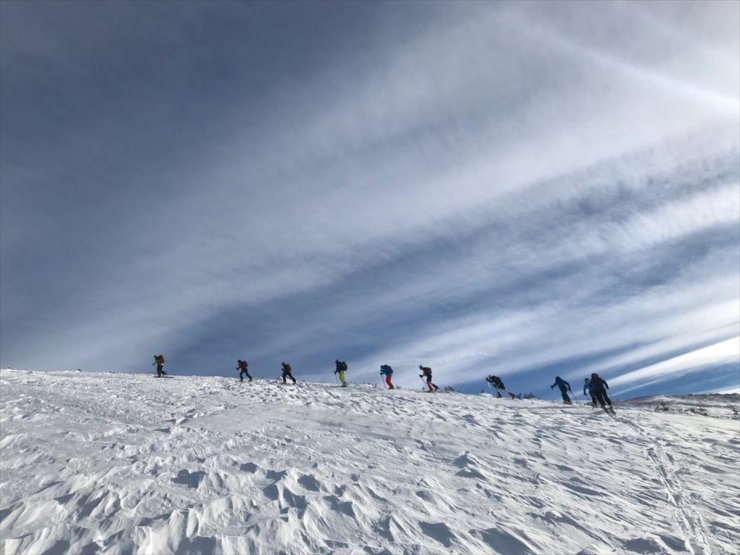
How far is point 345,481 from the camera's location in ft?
36.1

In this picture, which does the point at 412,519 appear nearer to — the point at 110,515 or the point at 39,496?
the point at 110,515

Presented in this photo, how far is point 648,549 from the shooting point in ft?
29.8

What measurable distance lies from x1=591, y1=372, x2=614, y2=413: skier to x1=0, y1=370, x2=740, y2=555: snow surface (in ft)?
9.36

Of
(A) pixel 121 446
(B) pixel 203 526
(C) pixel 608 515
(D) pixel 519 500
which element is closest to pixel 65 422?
(A) pixel 121 446

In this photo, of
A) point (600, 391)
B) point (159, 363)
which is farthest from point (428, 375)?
point (159, 363)

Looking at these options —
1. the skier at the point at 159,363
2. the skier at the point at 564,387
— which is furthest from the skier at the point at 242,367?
the skier at the point at 564,387

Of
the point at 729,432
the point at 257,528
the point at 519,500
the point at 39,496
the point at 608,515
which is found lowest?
the point at 729,432

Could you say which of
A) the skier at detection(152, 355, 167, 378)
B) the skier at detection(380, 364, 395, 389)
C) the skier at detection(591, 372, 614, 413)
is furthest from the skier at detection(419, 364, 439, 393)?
the skier at detection(152, 355, 167, 378)

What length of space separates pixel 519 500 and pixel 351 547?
479cm

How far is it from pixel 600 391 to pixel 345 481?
1722 centimetres

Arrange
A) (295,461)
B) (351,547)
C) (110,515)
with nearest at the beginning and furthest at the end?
1. (351,547)
2. (110,515)
3. (295,461)

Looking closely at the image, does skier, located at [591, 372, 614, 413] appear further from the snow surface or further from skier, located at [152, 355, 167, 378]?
skier, located at [152, 355, 167, 378]

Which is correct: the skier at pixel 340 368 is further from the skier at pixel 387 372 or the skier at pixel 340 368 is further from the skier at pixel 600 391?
the skier at pixel 600 391

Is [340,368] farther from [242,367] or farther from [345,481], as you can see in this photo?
[345,481]
